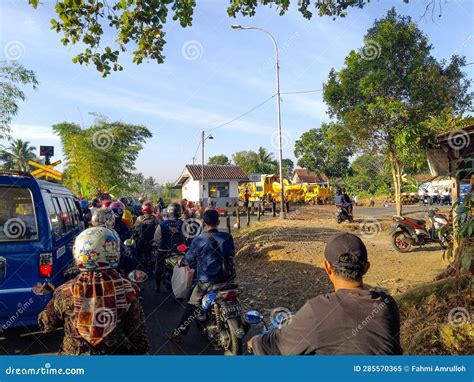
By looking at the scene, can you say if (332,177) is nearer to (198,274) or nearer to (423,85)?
(423,85)

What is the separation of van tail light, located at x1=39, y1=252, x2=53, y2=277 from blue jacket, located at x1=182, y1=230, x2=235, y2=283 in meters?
1.51

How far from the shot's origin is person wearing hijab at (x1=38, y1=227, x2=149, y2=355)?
7.96 ft

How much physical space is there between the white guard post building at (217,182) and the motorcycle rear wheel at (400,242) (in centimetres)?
2533

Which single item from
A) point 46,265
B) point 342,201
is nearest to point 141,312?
point 46,265

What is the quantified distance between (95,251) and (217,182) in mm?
33670

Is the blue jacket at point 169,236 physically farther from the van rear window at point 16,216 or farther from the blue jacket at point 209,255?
the van rear window at point 16,216

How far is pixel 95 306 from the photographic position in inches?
95.7

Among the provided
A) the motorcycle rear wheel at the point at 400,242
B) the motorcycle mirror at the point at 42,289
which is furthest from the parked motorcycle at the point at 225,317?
the motorcycle rear wheel at the point at 400,242

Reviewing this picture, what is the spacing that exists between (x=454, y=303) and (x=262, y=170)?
43690 mm

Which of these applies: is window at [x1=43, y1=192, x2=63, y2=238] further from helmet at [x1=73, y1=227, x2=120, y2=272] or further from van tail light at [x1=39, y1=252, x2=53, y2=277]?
helmet at [x1=73, y1=227, x2=120, y2=272]

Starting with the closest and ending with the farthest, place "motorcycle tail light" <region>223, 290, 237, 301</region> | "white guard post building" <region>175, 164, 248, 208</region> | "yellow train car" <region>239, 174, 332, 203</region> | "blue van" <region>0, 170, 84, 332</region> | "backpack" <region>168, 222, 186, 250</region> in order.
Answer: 1. "motorcycle tail light" <region>223, 290, 237, 301</region>
2. "blue van" <region>0, 170, 84, 332</region>
3. "backpack" <region>168, 222, 186, 250</region>
4. "yellow train car" <region>239, 174, 332, 203</region>
5. "white guard post building" <region>175, 164, 248, 208</region>

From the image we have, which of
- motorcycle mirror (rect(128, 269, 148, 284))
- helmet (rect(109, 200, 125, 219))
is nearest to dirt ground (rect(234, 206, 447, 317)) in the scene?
helmet (rect(109, 200, 125, 219))

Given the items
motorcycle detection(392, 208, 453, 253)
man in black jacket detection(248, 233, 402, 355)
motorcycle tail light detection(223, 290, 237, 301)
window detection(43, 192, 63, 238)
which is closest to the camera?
man in black jacket detection(248, 233, 402, 355)

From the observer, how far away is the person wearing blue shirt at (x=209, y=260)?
4.41m
